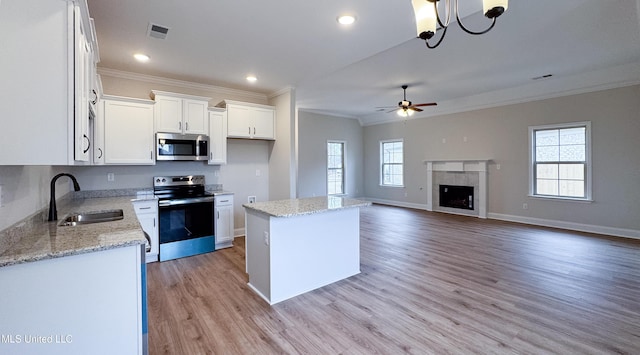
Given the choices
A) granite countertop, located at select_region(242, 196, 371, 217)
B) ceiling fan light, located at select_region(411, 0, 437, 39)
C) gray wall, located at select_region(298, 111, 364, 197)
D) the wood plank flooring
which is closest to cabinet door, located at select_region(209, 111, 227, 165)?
the wood plank flooring

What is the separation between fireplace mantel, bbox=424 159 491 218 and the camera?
6.62 m

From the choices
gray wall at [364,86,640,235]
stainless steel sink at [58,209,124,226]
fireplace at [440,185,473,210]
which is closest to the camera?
stainless steel sink at [58,209,124,226]

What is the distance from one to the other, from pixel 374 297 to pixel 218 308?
1462 mm

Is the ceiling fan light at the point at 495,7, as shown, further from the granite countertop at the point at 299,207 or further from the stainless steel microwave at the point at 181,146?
the stainless steel microwave at the point at 181,146

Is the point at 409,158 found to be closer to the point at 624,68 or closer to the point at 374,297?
the point at 624,68

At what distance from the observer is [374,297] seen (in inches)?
108

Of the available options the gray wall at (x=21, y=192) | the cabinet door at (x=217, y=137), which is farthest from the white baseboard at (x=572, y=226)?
the gray wall at (x=21, y=192)

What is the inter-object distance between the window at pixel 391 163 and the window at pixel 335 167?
1288 mm

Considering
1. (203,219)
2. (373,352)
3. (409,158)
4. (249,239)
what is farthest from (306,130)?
(373,352)

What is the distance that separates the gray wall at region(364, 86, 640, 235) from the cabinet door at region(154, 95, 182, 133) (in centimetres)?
624

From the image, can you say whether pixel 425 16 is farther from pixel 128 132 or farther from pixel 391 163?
pixel 391 163

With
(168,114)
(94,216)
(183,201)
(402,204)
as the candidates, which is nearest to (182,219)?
(183,201)

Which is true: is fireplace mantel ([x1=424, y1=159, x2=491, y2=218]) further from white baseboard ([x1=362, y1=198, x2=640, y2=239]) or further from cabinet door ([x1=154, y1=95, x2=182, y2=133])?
cabinet door ([x1=154, y1=95, x2=182, y2=133])

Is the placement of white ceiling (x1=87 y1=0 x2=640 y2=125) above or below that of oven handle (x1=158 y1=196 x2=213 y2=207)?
above
